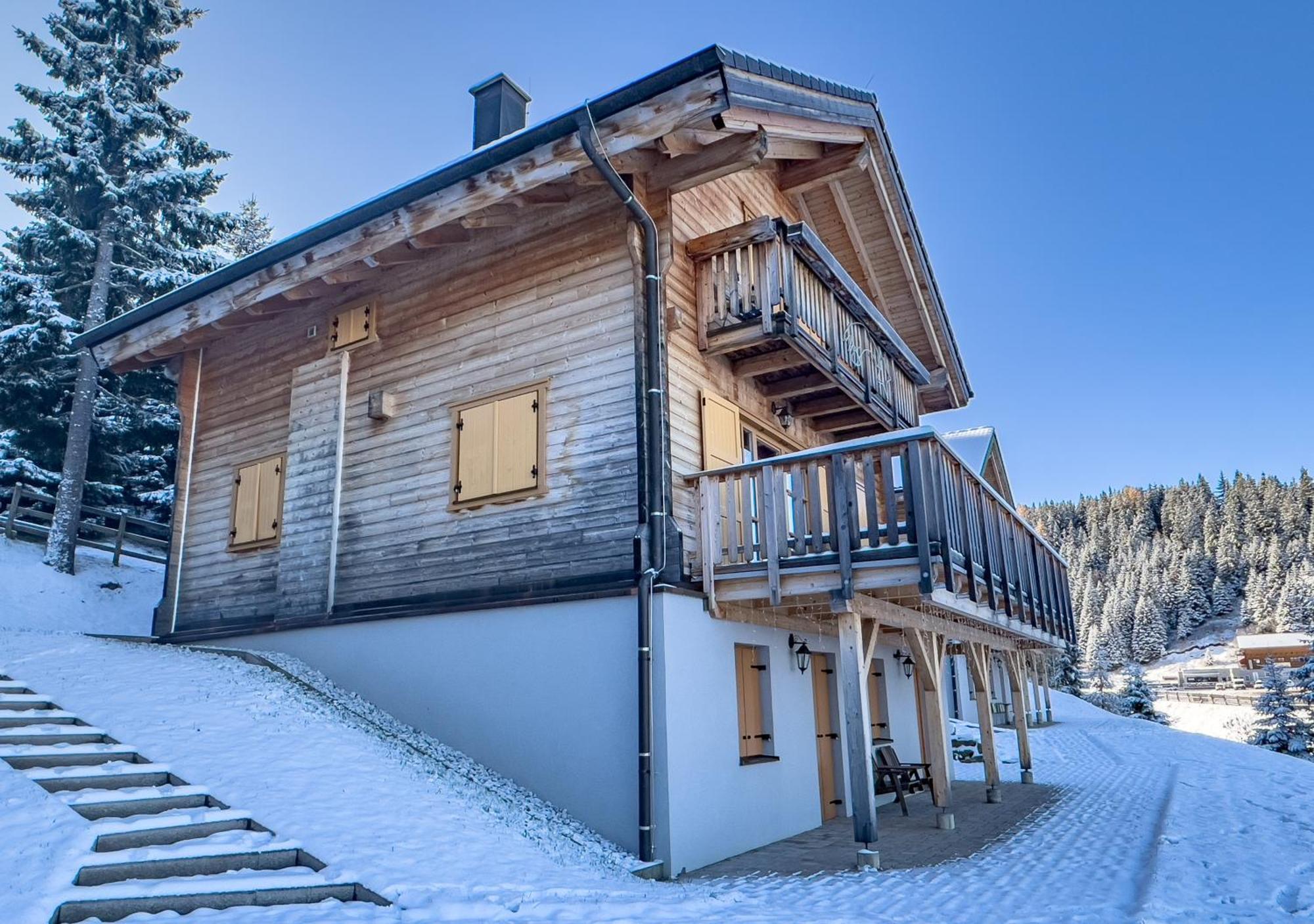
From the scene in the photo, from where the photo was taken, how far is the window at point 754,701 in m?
9.69

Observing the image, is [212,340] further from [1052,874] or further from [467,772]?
[1052,874]

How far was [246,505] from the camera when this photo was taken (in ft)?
41.5

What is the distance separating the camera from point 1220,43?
34.9 m

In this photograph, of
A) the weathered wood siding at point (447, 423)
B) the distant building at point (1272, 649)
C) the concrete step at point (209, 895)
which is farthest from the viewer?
the distant building at point (1272, 649)

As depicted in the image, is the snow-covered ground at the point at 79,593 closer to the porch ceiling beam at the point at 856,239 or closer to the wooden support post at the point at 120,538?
the wooden support post at the point at 120,538

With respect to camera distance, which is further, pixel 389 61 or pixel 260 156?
pixel 260 156

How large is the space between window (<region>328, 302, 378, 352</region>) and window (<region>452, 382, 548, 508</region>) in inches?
82.9

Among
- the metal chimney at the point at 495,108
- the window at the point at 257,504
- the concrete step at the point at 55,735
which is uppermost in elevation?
the metal chimney at the point at 495,108

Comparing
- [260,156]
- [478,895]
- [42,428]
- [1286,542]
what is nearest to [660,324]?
[478,895]

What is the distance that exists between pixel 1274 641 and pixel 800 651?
7489cm

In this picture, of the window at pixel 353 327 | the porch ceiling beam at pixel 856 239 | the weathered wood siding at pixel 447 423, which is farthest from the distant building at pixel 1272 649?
the window at pixel 353 327

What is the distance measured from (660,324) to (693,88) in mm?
2255

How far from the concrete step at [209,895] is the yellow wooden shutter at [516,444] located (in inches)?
186

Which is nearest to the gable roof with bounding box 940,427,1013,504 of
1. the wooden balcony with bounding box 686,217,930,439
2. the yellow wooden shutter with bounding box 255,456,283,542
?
the wooden balcony with bounding box 686,217,930,439
